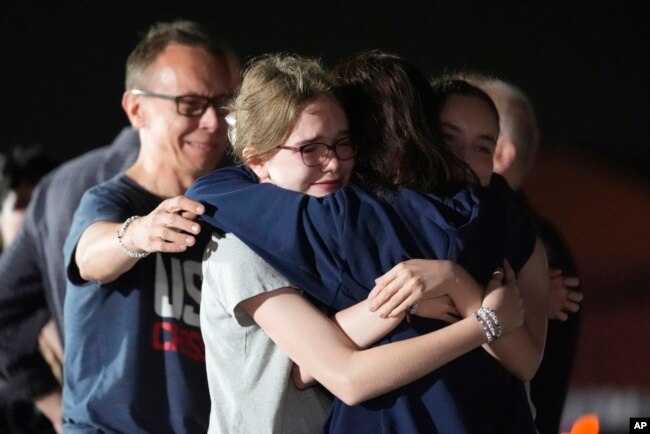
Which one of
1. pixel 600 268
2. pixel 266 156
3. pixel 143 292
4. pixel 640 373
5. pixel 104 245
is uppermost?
pixel 266 156

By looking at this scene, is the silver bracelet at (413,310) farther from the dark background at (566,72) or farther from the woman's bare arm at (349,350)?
the dark background at (566,72)

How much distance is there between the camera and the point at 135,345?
276cm

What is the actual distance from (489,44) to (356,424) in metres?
2.62

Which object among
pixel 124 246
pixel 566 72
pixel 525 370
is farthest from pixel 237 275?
pixel 566 72

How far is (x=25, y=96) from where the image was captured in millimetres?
5129

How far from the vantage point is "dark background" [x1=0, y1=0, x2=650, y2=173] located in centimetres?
443

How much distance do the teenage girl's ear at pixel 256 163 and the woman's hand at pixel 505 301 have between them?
0.47 m

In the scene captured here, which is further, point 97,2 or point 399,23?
point 97,2

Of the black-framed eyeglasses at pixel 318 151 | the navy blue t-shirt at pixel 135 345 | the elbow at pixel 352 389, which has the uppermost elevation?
the black-framed eyeglasses at pixel 318 151

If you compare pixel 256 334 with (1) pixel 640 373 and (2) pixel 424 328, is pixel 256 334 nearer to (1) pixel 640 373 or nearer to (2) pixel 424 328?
(2) pixel 424 328

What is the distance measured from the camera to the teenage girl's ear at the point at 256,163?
7.55 ft

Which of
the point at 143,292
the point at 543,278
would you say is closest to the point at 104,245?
the point at 143,292

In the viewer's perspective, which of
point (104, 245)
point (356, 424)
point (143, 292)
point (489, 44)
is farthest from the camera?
point (489, 44)

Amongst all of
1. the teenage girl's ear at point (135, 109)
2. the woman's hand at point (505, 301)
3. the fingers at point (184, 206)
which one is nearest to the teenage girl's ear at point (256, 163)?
the fingers at point (184, 206)
